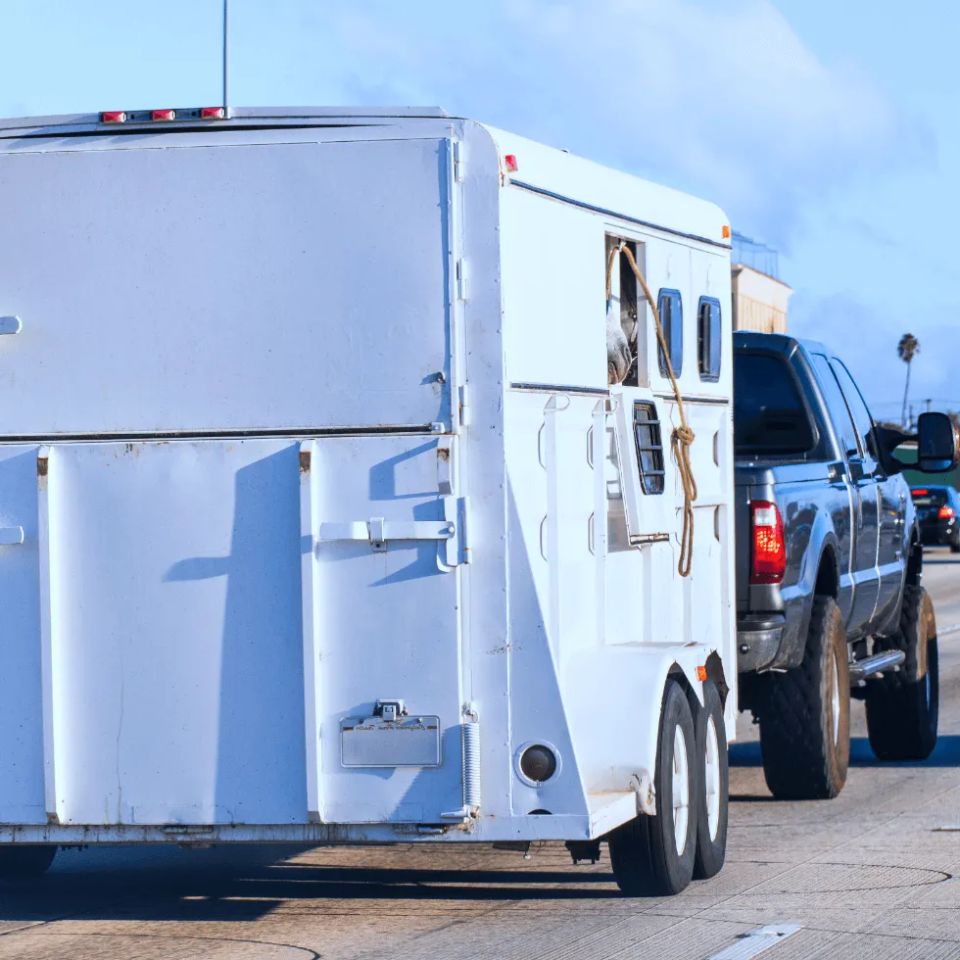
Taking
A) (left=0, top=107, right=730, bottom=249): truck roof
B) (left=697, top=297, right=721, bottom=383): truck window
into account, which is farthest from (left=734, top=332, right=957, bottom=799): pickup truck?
(left=0, top=107, right=730, bottom=249): truck roof

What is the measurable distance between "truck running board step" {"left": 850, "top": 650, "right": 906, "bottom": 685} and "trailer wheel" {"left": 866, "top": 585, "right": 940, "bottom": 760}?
11 centimetres

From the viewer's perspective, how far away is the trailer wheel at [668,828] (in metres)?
9.12

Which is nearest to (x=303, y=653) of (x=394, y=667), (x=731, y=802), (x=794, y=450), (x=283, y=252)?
(x=394, y=667)

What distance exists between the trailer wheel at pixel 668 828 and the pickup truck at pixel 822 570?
2416mm

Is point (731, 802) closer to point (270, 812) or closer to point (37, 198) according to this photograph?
point (270, 812)

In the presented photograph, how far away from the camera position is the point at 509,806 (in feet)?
27.5

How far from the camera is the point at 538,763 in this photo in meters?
8.38

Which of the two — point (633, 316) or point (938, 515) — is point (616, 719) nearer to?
point (633, 316)

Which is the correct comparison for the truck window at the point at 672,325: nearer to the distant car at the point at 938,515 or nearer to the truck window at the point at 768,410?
the truck window at the point at 768,410

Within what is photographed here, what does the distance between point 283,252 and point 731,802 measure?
532 cm

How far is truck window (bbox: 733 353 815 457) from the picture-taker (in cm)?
1347

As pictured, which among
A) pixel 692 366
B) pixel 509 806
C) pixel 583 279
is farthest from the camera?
pixel 692 366

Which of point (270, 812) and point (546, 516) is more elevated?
point (546, 516)

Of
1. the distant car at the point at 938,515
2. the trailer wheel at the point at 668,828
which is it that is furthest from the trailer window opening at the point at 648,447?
the distant car at the point at 938,515
